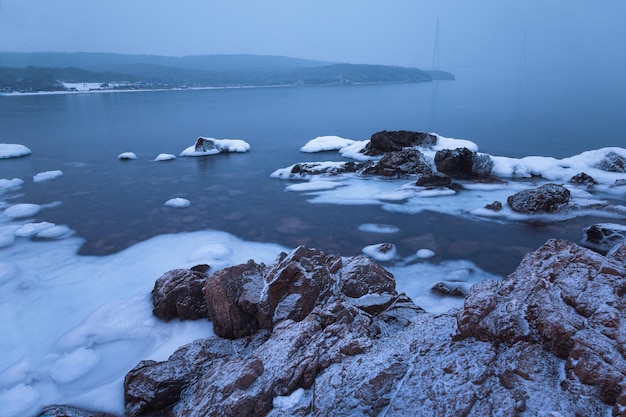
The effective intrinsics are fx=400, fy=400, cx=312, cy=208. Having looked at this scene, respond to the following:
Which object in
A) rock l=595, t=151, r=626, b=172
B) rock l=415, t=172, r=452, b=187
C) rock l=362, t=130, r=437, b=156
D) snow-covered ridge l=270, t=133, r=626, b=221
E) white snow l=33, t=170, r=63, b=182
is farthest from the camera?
rock l=362, t=130, r=437, b=156

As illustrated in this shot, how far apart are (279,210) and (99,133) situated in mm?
19422

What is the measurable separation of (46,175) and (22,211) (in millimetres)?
4146

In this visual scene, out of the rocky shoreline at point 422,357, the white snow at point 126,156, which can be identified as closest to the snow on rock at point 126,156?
the white snow at point 126,156

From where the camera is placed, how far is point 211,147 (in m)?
18.1

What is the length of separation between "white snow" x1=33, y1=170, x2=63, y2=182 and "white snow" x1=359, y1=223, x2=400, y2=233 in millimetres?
11070

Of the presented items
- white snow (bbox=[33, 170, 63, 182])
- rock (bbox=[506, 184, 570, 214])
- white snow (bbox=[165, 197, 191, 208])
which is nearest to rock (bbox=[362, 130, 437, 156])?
rock (bbox=[506, 184, 570, 214])

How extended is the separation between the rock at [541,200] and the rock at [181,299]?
765cm

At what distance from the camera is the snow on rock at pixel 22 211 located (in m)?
9.95

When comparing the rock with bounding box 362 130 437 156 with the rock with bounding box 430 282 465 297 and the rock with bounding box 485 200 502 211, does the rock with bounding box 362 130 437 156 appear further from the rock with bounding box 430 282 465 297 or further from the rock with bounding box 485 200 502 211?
the rock with bounding box 430 282 465 297

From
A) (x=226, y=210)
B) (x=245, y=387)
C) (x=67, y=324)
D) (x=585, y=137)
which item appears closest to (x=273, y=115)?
(x=585, y=137)

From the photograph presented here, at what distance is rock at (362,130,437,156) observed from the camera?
16656 mm

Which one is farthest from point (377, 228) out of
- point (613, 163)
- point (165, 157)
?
point (165, 157)

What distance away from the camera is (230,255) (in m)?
7.77

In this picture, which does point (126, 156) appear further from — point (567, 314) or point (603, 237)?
point (567, 314)
